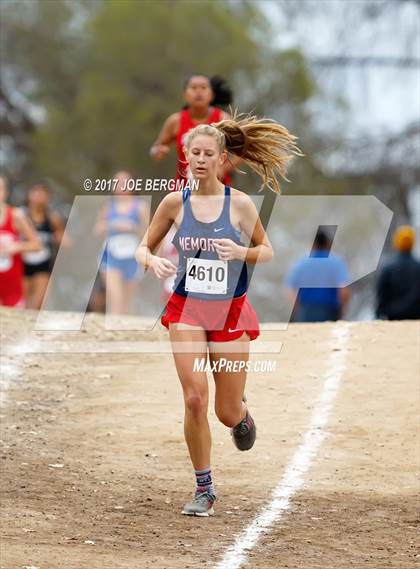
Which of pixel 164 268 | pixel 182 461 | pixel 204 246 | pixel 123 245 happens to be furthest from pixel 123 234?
pixel 164 268

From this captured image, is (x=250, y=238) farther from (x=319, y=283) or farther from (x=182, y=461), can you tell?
(x=319, y=283)

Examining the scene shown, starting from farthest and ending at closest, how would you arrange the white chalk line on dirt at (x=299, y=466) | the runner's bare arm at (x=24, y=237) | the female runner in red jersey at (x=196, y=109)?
the runner's bare arm at (x=24, y=237), the female runner in red jersey at (x=196, y=109), the white chalk line on dirt at (x=299, y=466)

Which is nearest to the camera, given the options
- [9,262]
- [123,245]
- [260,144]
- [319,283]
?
[260,144]

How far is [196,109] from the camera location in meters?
14.2

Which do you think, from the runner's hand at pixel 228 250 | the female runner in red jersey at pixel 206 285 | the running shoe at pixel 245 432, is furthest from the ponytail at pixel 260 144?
the running shoe at pixel 245 432

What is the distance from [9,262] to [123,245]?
1.21m

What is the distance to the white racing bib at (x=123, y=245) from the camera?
1678 centimetres

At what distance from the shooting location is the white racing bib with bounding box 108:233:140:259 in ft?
55.1

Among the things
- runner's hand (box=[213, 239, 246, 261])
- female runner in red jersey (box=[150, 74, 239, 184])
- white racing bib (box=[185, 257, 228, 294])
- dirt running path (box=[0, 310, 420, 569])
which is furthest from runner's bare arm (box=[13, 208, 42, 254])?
runner's hand (box=[213, 239, 246, 261])

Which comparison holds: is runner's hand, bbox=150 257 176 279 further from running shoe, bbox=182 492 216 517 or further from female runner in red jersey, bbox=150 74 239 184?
female runner in red jersey, bbox=150 74 239 184

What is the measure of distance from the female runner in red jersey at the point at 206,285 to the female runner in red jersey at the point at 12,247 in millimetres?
7303

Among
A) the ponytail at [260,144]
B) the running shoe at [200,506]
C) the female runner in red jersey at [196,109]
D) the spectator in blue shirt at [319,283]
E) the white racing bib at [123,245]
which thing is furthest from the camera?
the white racing bib at [123,245]

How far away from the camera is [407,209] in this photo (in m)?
28.5

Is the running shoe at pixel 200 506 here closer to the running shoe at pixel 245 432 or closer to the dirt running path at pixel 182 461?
the dirt running path at pixel 182 461
